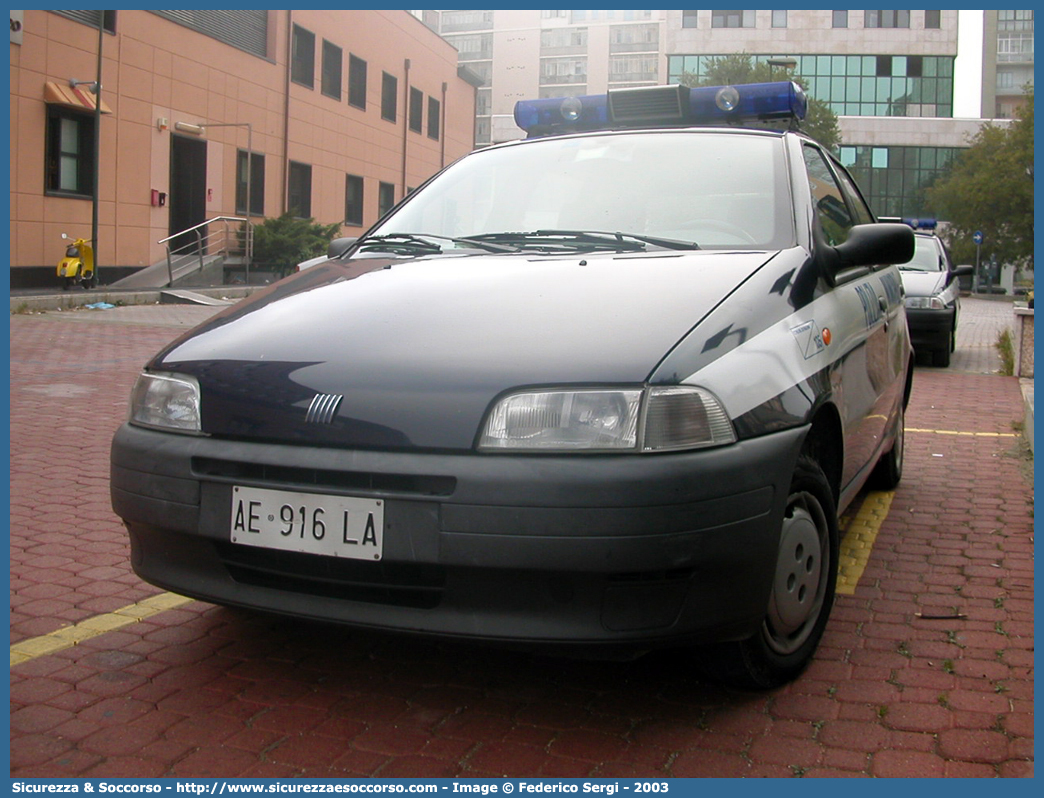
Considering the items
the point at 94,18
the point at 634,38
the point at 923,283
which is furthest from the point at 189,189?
the point at 634,38

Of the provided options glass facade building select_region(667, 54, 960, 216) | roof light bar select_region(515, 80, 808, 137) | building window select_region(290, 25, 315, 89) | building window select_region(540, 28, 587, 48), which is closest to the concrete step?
building window select_region(290, 25, 315, 89)

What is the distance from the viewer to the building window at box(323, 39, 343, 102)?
3391 cm

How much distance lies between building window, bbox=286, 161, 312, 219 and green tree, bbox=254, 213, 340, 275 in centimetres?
329

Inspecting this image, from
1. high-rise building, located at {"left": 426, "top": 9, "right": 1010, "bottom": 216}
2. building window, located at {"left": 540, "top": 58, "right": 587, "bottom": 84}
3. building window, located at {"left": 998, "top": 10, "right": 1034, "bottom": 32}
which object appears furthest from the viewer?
building window, located at {"left": 540, "top": 58, "right": 587, "bottom": 84}

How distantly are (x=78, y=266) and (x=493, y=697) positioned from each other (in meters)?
20.4

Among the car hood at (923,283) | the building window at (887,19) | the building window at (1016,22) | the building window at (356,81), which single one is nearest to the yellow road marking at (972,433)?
the car hood at (923,283)

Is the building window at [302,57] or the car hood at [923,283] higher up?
the building window at [302,57]

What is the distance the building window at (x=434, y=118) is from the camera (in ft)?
139

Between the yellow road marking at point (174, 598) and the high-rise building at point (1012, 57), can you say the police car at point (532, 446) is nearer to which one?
the yellow road marking at point (174, 598)

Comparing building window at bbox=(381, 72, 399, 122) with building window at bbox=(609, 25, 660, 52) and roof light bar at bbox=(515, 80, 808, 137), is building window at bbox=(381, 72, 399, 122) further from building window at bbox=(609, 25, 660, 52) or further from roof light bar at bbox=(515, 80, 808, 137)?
building window at bbox=(609, 25, 660, 52)

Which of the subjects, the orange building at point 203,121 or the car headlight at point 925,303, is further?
the orange building at point 203,121

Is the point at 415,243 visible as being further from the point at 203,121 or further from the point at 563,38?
the point at 563,38

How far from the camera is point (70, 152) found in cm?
2288

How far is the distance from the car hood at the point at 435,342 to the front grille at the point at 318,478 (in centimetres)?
8
